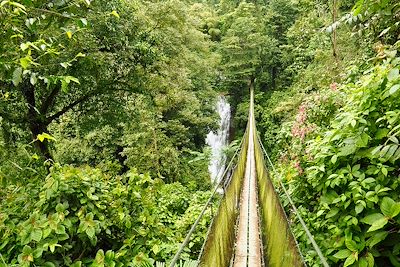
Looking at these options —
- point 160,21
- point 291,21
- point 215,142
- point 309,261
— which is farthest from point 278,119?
point 309,261

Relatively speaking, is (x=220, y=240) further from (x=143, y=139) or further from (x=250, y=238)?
(x=143, y=139)

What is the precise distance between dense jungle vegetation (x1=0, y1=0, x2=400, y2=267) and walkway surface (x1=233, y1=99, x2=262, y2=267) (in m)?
0.39

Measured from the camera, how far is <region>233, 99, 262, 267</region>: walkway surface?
2935 mm

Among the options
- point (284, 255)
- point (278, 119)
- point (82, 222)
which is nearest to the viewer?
point (82, 222)

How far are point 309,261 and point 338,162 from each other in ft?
2.24

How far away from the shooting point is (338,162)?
6.58ft

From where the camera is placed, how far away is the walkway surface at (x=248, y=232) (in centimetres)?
294

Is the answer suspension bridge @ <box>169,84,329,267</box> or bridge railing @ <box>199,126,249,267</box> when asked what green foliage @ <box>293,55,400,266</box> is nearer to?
suspension bridge @ <box>169,84,329,267</box>

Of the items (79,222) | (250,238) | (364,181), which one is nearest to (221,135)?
(250,238)

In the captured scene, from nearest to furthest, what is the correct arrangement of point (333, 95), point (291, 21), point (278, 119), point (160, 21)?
point (333, 95), point (160, 21), point (278, 119), point (291, 21)

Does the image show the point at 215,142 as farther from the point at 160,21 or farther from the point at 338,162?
the point at 338,162

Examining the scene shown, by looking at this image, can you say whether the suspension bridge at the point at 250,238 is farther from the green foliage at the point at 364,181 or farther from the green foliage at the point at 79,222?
the green foliage at the point at 79,222

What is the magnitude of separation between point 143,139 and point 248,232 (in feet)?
16.8

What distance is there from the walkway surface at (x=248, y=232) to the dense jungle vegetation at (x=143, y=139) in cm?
39
